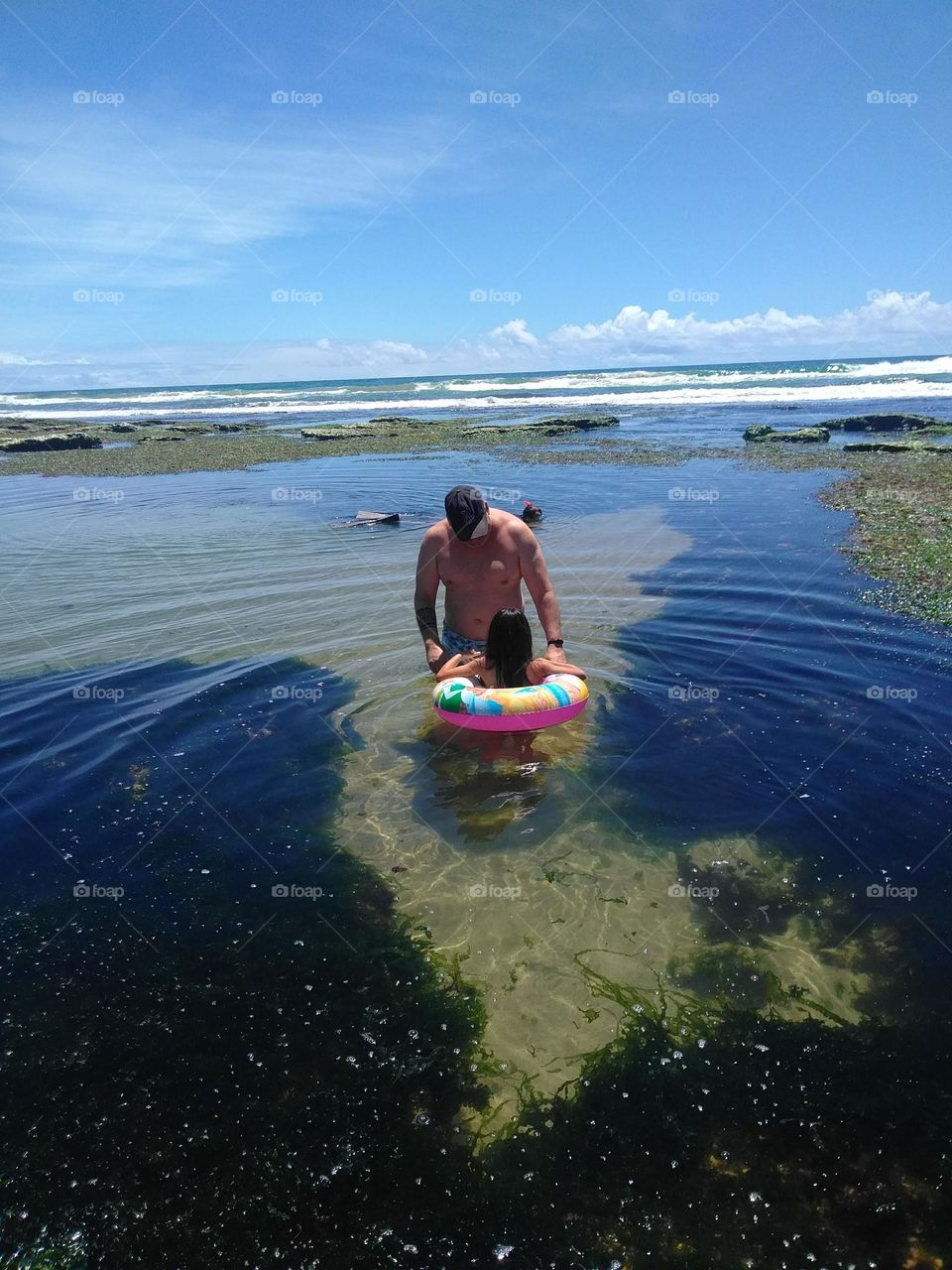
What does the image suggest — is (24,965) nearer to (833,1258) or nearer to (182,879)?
(182,879)

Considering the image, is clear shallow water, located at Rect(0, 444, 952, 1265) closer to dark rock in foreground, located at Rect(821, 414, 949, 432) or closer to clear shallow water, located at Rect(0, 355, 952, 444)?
clear shallow water, located at Rect(0, 355, 952, 444)

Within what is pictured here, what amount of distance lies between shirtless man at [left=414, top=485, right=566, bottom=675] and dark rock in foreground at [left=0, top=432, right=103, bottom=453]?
123ft

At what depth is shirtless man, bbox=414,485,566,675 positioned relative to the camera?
6.93 m

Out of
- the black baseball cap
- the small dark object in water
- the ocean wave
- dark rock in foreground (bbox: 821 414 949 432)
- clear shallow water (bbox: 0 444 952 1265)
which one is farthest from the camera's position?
the ocean wave

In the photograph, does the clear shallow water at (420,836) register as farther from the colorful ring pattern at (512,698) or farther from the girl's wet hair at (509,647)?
the girl's wet hair at (509,647)

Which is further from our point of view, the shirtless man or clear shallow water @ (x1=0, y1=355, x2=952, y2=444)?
clear shallow water @ (x1=0, y1=355, x2=952, y2=444)

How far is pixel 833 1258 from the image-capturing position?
2.75 m

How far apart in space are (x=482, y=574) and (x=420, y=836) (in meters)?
2.58

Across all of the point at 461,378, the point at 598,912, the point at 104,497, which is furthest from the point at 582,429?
the point at 461,378

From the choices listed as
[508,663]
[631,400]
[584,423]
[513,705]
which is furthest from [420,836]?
[631,400]

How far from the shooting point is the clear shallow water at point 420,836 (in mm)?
3752

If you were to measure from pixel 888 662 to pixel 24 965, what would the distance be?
7746mm

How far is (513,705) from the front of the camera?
20.6ft

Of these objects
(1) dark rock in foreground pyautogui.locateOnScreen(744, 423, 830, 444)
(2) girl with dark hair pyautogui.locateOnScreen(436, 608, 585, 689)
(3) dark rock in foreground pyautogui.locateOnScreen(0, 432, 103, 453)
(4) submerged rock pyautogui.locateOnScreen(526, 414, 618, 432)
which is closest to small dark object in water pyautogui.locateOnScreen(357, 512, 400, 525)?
(2) girl with dark hair pyautogui.locateOnScreen(436, 608, 585, 689)
